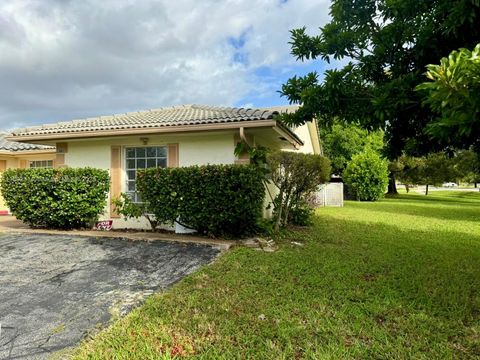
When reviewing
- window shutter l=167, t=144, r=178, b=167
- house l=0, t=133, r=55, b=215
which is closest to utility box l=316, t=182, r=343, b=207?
window shutter l=167, t=144, r=178, b=167

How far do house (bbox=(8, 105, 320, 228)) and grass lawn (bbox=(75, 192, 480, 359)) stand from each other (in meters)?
3.48

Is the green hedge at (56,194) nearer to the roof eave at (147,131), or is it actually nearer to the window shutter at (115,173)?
the window shutter at (115,173)

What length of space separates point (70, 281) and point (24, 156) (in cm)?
1298

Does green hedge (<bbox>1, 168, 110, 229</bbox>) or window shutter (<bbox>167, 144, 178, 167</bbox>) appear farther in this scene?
window shutter (<bbox>167, 144, 178, 167</bbox>)

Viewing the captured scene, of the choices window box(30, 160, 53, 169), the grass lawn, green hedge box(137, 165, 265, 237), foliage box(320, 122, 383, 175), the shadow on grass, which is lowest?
the shadow on grass

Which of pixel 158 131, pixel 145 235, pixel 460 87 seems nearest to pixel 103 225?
pixel 145 235

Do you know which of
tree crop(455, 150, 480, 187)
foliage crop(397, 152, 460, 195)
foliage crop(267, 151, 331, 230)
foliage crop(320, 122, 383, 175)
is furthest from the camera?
foliage crop(397, 152, 460, 195)

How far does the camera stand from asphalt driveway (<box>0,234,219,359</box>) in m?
3.44

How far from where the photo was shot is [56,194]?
29.5ft

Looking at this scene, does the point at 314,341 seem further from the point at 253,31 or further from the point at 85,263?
the point at 253,31

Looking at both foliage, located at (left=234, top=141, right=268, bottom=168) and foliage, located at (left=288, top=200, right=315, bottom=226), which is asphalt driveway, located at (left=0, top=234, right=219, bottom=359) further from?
foliage, located at (left=288, top=200, right=315, bottom=226)

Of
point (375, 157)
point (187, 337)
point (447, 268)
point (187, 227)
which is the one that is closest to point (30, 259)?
point (187, 227)

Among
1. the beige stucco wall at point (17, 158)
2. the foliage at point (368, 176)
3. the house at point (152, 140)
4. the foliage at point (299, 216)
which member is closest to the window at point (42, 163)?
the beige stucco wall at point (17, 158)

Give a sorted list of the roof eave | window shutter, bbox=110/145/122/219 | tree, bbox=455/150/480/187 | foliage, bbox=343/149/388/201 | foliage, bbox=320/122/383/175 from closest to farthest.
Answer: tree, bbox=455/150/480/187, the roof eave, window shutter, bbox=110/145/122/219, foliage, bbox=343/149/388/201, foliage, bbox=320/122/383/175
